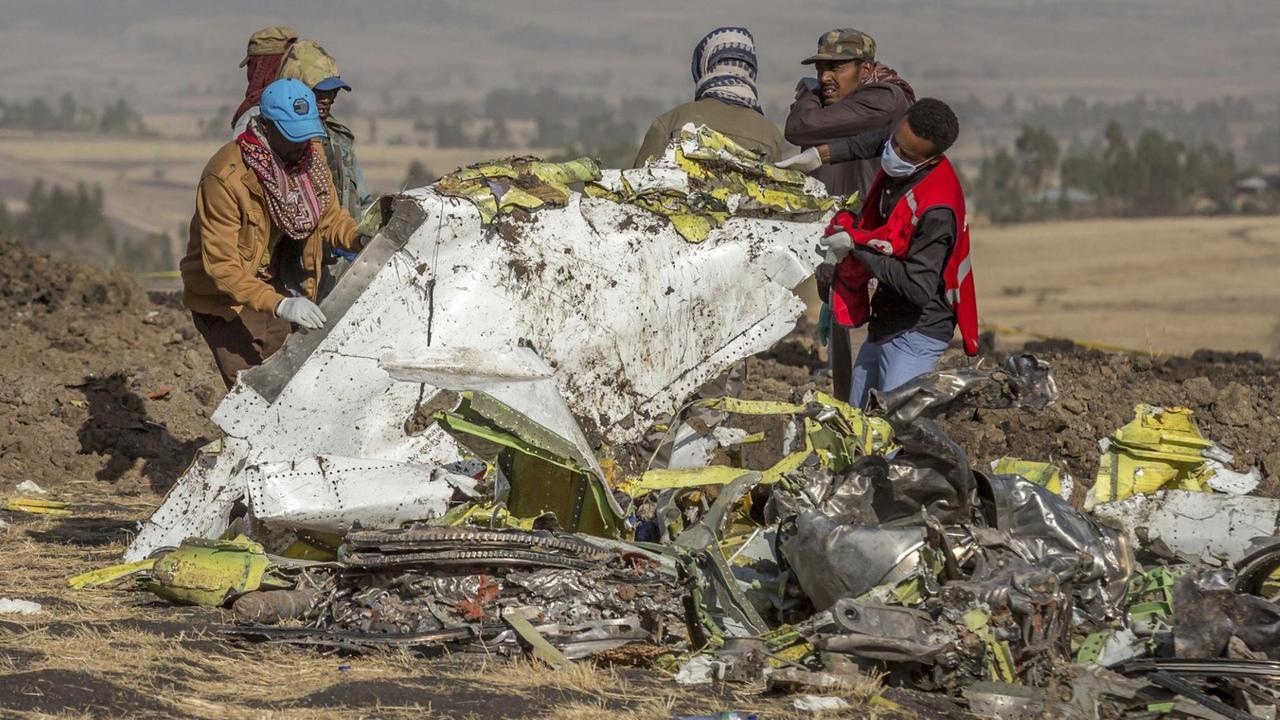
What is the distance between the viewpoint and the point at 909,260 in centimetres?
618

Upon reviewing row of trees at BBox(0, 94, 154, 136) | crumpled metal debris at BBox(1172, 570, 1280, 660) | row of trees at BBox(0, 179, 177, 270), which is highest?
crumpled metal debris at BBox(1172, 570, 1280, 660)

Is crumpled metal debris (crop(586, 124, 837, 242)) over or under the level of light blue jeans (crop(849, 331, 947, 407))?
over

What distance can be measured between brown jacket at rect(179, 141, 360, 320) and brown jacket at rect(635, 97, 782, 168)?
139cm

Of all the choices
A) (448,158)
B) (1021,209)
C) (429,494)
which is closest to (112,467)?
(429,494)

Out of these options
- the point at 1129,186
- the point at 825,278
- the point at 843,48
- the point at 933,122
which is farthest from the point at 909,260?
the point at 1129,186

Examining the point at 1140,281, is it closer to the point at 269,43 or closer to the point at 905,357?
the point at 269,43

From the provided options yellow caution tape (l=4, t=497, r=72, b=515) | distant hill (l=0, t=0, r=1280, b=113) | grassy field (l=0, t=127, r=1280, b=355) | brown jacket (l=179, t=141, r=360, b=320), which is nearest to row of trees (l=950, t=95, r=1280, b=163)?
distant hill (l=0, t=0, r=1280, b=113)

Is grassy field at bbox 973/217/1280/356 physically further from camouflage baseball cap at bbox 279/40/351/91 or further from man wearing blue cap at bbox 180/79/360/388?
man wearing blue cap at bbox 180/79/360/388

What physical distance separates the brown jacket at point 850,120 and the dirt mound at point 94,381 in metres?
3.88

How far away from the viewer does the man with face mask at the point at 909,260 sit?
6.15 m

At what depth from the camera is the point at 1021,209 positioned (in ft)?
169

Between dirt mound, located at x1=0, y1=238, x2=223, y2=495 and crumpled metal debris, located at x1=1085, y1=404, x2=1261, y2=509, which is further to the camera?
dirt mound, located at x1=0, y1=238, x2=223, y2=495

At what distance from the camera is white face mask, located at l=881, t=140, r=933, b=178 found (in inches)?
245

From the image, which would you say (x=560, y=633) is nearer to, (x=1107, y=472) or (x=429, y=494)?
(x=429, y=494)
